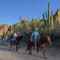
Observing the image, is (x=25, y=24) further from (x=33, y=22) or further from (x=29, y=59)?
(x=29, y=59)

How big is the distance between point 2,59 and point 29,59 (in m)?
1.59

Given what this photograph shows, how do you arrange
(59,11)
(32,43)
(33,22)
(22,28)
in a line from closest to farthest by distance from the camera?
(32,43) < (33,22) < (22,28) < (59,11)

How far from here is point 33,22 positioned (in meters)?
34.6

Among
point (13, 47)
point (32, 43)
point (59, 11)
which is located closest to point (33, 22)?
point (59, 11)

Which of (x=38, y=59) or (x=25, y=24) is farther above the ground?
(x=25, y=24)

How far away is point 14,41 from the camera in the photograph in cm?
2206

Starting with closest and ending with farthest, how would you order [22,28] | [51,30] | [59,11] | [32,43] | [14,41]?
[32,43] < [14,41] < [51,30] < [22,28] < [59,11]

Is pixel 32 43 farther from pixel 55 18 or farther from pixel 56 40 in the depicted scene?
pixel 55 18

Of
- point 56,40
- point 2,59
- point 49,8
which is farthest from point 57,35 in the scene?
point 2,59

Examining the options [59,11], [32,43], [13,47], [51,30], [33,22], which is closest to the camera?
[32,43]

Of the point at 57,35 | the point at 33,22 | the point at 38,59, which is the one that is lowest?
the point at 38,59

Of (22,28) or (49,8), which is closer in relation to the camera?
(49,8)

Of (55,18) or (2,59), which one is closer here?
(2,59)

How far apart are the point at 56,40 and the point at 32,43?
674 centimetres
